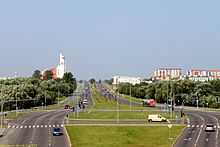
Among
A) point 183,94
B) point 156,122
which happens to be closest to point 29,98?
point 183,94

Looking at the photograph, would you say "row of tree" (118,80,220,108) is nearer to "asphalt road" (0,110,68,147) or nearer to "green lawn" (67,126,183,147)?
"asphalt road" (0,110,68,147)

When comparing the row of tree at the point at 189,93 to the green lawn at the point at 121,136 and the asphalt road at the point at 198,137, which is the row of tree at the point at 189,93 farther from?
the green lawn at the point at 121,136

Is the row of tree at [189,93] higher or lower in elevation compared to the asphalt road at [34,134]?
higher

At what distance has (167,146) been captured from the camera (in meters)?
63.0

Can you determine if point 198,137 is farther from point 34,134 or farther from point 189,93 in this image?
point 189,93

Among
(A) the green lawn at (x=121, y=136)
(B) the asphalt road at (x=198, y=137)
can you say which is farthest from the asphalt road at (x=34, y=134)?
(B) the asphalt road at (x=198, y=137)

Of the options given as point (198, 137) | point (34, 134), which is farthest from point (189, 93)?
point (34, 134)

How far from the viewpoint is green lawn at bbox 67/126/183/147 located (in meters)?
66.1

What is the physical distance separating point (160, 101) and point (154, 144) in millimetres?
125516

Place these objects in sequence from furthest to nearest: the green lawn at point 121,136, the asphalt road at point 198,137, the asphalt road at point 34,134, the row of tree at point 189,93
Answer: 1. the row of tree at point 189,93
2. the asphalt road at point 34,134
3. the green lawn at point 121,136
4. the asphalt road at point 198,137

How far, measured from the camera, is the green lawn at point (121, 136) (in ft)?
217

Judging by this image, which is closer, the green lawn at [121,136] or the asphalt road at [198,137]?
the asphalt road at [198,137]

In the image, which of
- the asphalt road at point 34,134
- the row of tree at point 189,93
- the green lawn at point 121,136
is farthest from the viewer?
the row of tree at point 189,93

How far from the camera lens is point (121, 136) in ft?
247
